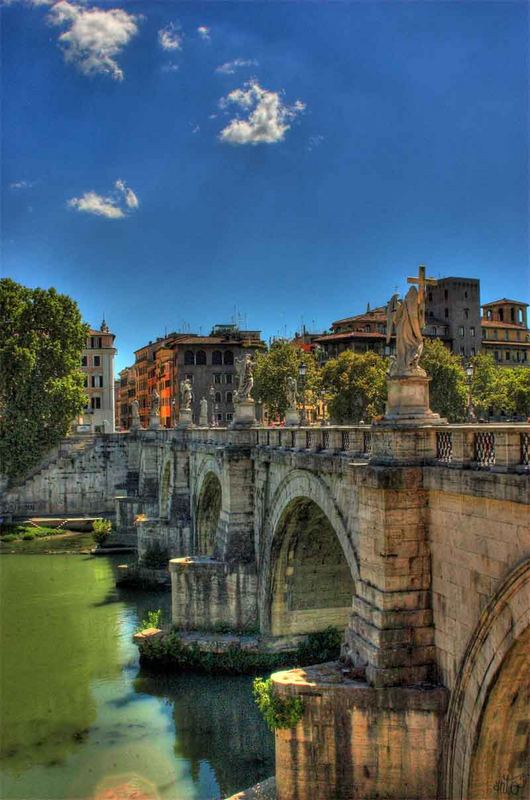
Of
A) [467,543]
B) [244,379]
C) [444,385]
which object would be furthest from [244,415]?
[444,385]

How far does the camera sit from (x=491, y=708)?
1114 centimetres

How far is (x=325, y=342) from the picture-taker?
81188mm

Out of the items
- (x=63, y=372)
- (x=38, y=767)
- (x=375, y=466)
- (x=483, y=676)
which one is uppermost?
(x=63, y=372)

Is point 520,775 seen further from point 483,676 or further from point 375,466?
point 375,466

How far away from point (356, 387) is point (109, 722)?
34776 mm

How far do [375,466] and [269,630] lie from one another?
12893mm

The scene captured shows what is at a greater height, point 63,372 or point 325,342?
point 325,342

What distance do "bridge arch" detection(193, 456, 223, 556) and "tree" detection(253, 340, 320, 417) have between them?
72.1ft

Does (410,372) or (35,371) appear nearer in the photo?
(410,372)

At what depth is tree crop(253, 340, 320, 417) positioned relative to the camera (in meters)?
58.0

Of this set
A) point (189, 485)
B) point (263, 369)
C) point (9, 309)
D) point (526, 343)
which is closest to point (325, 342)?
point (263, 369)

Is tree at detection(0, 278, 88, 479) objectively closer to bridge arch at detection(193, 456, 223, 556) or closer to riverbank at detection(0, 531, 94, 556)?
riverbank at detection(0, 531, 94, 556)

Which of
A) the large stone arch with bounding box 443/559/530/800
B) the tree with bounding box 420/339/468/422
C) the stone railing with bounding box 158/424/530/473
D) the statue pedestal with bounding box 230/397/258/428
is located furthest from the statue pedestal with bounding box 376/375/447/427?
the tree with bounding box 420/339/468/422

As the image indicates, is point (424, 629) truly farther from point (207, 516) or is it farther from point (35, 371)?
point (35, 371)
